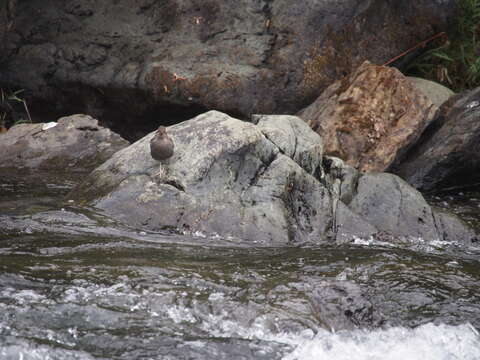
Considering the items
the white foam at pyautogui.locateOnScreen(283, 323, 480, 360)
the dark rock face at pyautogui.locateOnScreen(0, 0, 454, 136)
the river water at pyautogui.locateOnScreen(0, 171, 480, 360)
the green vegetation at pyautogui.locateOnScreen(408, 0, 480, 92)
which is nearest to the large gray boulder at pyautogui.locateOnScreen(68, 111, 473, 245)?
the river water at pyautogui.locateOnScreen(0, 171, 480, 360)

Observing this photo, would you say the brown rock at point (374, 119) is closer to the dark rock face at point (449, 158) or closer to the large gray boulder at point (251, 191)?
the dark rock face at point (449, 158)

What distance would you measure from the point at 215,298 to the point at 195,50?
17.3 feet

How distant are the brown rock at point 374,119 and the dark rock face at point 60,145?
7.34 ft

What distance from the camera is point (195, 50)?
28.0 ft

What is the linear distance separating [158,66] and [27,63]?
1.79 meters

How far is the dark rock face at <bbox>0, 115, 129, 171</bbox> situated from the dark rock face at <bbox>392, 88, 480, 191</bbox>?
10.2ft

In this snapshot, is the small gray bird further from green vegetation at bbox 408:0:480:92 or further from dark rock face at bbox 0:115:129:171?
green vegetation at bbox 408:0:480:92

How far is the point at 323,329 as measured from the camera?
140 inches

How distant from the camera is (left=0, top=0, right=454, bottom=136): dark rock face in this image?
8.41 meters

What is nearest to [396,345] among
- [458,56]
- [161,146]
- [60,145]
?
[161,146]

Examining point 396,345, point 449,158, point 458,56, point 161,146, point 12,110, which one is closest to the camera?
point 396,345

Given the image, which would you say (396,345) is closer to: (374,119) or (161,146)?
(161,146)

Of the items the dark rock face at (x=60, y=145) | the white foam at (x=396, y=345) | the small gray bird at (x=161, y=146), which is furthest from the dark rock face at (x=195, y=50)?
the white foam at (x=396, y=345)

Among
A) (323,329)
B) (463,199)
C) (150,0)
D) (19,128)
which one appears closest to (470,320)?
(323,329)
